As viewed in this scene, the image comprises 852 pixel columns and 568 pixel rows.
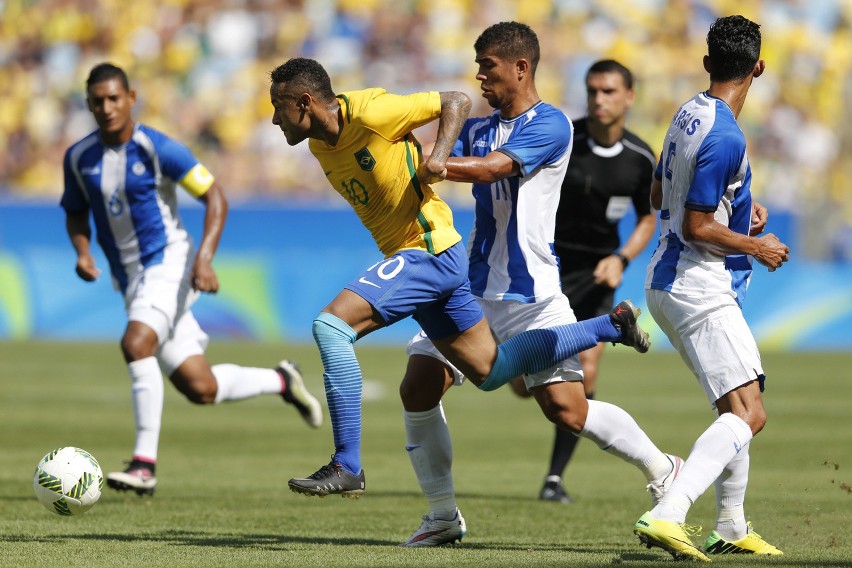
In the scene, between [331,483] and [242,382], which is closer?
[331,483]

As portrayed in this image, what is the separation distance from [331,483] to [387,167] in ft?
4.89

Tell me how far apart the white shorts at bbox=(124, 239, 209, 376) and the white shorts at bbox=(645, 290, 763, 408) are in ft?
12.7

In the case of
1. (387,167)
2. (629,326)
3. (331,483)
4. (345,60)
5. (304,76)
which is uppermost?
(345,60)

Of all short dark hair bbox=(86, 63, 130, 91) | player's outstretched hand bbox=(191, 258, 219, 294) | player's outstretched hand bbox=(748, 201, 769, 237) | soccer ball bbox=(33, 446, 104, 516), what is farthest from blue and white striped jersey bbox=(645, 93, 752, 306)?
short dark hair bbox=(86, 63, 130, 91)

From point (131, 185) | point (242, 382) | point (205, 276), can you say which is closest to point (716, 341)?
point (205, 276)

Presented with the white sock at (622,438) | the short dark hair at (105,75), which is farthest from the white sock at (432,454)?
the short dark hair at (105,75)

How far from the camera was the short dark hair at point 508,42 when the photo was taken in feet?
21.4

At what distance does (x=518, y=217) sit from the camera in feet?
21.7

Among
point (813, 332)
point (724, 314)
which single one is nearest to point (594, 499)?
point (724, 314)

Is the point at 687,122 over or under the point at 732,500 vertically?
over

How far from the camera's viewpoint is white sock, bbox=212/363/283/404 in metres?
9.06

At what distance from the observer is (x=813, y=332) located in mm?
19906

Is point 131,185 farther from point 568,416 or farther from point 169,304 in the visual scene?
point 568,416

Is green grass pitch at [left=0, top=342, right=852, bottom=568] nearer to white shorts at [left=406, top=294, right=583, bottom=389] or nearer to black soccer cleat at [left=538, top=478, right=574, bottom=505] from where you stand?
black soccer cleat at [left=538, top=478, right=574, bottom=505]
